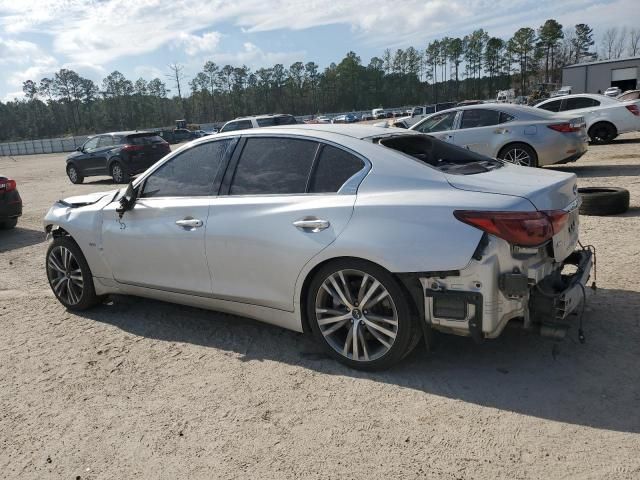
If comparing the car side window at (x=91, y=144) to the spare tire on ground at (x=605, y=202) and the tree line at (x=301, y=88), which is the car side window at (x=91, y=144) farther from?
the tree line at (x=301, y=88)

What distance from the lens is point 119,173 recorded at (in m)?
17.4

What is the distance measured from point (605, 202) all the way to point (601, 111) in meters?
10.8

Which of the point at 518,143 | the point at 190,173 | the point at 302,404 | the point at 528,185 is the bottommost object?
the point at 302,404

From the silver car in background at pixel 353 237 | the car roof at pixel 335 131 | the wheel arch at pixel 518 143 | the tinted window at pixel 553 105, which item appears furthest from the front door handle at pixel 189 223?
the tinted window at pixel 553 105

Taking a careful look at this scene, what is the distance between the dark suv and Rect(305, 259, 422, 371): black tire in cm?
1518

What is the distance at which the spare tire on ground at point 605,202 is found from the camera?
716 centimetres

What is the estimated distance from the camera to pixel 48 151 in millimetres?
62000

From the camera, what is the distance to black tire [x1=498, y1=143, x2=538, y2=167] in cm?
1048

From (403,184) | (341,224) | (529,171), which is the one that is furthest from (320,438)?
(529,171)

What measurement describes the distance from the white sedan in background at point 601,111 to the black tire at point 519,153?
6.22 m

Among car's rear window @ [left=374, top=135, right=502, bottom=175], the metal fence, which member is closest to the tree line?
the metal fence

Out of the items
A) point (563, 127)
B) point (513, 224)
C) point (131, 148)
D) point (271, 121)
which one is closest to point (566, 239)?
point (513, 224)

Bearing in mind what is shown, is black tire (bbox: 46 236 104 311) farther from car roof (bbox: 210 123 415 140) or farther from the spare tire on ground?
the spare tire on ground

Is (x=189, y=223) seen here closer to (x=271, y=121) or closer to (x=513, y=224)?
(x=513, y=224)
